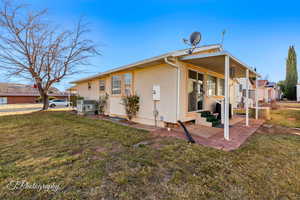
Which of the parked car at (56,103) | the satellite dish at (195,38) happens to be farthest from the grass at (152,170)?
the parked car at (56,103)

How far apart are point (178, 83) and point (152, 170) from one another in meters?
3.29

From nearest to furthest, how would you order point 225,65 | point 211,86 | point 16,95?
1. point 225,65
2. point 211,86
3. point 16,95

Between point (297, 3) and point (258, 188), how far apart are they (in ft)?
34.5

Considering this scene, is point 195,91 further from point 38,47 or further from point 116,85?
point 38,47

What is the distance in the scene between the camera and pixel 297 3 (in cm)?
708

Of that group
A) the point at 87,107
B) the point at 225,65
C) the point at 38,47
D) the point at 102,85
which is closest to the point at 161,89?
the point at 225,65

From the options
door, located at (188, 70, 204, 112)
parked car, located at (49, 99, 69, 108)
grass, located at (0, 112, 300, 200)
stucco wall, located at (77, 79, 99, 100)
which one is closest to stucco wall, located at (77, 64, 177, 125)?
door, located at (188, 70, 204, 112)

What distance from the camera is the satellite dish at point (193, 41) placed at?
4.50 m

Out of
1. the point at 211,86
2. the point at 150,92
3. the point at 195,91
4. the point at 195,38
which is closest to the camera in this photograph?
the point at 195,38

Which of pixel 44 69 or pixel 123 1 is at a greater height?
pixel 123 1

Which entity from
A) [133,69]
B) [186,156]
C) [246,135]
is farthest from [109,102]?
[246,135]

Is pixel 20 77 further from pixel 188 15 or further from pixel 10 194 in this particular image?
→ pixel 188 15

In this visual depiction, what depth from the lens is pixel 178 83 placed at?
4.84 m

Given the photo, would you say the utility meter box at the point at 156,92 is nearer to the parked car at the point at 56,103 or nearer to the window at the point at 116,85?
the window at the point at 116,85
